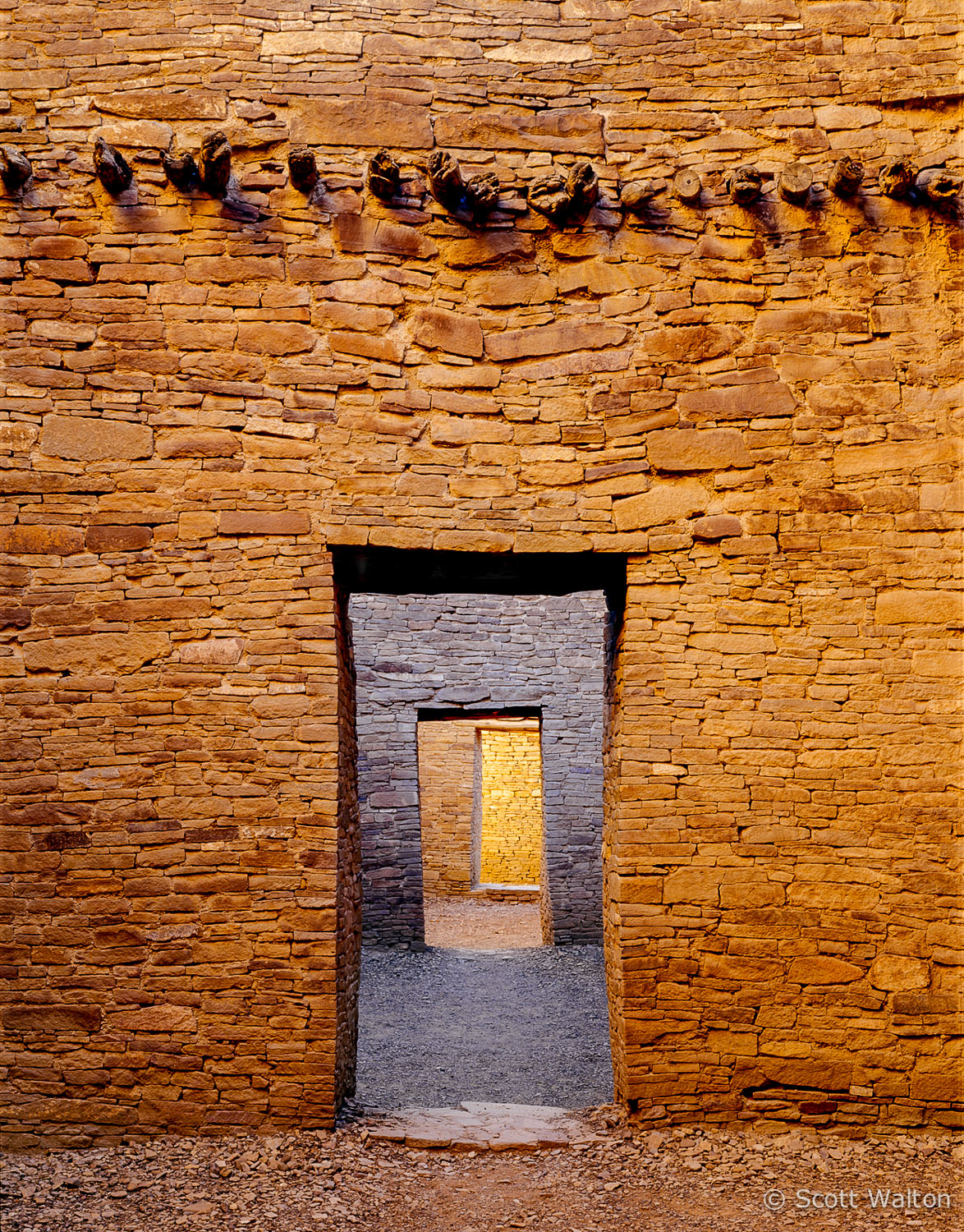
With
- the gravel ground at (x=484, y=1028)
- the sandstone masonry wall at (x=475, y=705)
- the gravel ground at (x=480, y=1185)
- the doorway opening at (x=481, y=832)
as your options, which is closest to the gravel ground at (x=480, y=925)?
the doorway opening at (x=481, y=832)

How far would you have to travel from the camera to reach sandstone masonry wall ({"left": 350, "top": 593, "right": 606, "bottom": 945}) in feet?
31.2

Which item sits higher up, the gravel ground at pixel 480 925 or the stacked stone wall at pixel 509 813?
the stacked stone wall at pixel 509 813

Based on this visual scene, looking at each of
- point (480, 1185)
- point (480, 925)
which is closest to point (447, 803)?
point (480, 925)

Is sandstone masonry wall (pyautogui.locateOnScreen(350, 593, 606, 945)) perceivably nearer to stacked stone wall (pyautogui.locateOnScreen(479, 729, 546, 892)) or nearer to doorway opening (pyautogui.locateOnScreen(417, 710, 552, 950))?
doorway opening (pyautogui.locateOnScreen(417, 710, 552, 950))

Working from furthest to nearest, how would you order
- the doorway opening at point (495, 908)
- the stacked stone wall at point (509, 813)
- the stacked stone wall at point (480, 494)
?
the stacked stone wall at point (509, 813), the doorway opening at point (495, 908), the stacked stone wall at point (480, 494)

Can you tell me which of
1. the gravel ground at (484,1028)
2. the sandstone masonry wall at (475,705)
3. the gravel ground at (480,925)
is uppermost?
the sandstone masonry wall at (475,705)

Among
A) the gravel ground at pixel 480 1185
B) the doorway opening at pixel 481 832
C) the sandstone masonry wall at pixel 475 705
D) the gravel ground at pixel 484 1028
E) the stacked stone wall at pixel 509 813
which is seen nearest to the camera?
the gravel ground at pixel 480 1185

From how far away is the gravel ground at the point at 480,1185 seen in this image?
363cm

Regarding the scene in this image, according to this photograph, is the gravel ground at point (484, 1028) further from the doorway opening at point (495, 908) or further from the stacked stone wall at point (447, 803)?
the stacked stone wall at point (447, 803)

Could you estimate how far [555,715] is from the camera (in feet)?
33.1

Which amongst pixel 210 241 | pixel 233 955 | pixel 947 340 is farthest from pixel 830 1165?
pixel 210 241

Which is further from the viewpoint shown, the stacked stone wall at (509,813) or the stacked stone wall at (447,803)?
the stacked stone wall at (509,813)

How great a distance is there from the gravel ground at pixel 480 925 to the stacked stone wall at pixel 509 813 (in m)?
1.08

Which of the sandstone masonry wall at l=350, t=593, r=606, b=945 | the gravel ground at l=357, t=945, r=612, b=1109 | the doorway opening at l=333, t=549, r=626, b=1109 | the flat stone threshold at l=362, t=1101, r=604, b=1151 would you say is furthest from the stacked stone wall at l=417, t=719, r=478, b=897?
the flat stone threshold at l=362, t=1101, r=604, b=1151
